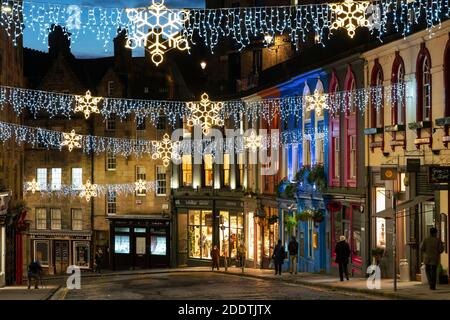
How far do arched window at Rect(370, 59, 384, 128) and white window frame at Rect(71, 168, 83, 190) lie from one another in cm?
3190

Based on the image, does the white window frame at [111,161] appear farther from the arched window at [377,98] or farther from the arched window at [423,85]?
the arched window at [423,85]

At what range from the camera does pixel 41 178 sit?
210ft

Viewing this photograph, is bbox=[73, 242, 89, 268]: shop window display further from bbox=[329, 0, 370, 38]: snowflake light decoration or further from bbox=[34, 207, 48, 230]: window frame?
bbox=[329, 0, 370, 38]: snowflake light decoration

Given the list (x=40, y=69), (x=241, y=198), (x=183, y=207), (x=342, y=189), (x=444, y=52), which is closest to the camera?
(x=444, y=52)

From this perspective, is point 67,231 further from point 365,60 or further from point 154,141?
point 365,60

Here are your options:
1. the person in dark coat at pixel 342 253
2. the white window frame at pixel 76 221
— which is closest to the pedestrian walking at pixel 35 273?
the person in dark coat at pixel 342 253

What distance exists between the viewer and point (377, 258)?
33.4 meters

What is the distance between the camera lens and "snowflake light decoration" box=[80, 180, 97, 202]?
60.4 meters

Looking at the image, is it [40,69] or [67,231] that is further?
[40,69]

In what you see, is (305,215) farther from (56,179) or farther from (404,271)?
(56,179)

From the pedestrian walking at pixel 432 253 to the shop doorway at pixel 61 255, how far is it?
1570 inches

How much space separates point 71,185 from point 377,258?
111 ft

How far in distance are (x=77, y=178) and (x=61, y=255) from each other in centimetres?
537

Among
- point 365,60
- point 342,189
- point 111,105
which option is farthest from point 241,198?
point 365,60
